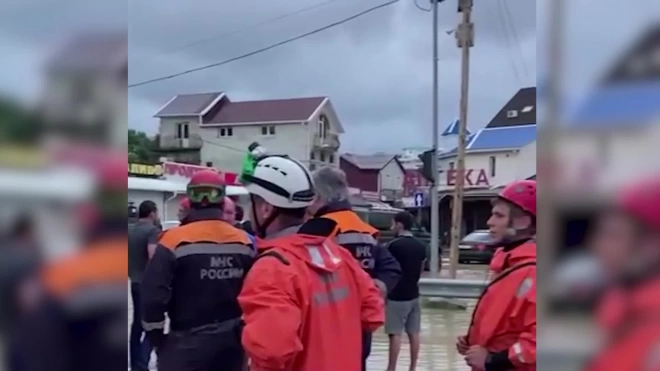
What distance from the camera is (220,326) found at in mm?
3330

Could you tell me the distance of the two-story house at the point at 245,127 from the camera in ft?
117

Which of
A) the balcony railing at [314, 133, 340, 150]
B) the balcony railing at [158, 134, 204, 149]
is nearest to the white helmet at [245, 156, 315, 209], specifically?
the balcony railing at [158, 134, 204, 149]

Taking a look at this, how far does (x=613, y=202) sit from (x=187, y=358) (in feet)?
8.95

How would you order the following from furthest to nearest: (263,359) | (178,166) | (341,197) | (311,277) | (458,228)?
(178,166) < (458,228) < (341,197) < (311,277) < (263,359)

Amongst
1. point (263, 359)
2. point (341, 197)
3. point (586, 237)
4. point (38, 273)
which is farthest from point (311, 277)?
point (341, 197)

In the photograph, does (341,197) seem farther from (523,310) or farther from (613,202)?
(613,202)

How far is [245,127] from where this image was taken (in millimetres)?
40781

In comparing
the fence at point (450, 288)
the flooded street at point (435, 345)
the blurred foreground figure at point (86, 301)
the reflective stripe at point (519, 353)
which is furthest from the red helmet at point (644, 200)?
the fence at point (450, 288)

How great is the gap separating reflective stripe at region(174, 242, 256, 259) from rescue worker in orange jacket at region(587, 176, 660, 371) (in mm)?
2571

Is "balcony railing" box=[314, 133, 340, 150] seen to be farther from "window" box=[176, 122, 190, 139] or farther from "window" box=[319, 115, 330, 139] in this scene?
"window" box=[176, 122, 190, 139]

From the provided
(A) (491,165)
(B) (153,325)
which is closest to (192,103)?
(A) (491,165)

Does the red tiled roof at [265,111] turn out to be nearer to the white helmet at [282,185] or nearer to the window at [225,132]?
the window at [225,132]

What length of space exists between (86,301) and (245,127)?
131ft

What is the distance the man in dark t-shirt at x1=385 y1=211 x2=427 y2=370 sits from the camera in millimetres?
6414
